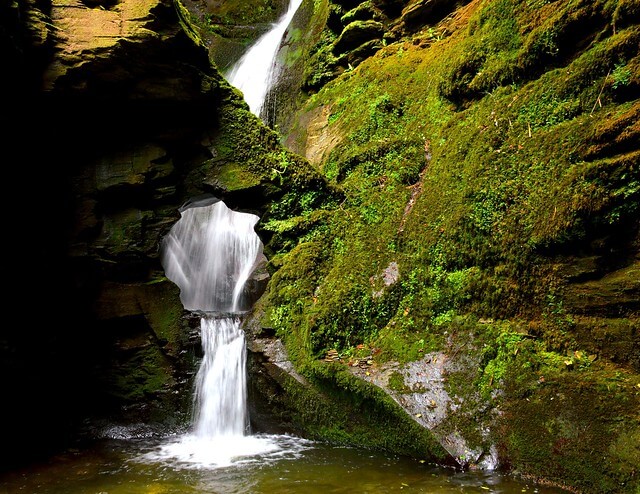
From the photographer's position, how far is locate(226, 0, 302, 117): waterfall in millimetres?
14320

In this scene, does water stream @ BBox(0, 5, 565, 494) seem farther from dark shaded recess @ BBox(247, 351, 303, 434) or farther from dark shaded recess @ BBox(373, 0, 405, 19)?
dark shaded recess @ BBox(373, 0, 405, 19)

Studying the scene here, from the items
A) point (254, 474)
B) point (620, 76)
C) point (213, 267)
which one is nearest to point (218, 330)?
point (254, 474)

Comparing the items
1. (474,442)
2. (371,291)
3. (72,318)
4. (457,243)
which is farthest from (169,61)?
(474,442)

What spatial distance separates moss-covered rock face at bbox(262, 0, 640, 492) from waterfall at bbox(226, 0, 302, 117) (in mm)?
7458


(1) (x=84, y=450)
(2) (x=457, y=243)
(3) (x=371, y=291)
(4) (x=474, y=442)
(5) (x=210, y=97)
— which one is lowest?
(1) (x=84, y=450)

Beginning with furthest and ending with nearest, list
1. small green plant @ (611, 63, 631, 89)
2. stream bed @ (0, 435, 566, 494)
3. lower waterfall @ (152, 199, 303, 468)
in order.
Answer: lower waterfall @ (152, 199, 303, 468)
small green plant @ (611, 63, 631, 89)
stream bed @ (0, 435, 566, 494)

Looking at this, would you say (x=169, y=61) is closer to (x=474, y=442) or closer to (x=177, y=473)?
(x=177, y=473)

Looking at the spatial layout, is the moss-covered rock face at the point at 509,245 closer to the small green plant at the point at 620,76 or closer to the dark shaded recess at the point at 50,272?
the small green plant at the point at 620,76

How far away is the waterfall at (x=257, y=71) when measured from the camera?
14.3 metres

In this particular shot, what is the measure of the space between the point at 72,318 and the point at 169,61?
4.85 m

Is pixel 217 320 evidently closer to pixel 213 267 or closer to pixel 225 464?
pixel 225 464

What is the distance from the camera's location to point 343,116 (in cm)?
983

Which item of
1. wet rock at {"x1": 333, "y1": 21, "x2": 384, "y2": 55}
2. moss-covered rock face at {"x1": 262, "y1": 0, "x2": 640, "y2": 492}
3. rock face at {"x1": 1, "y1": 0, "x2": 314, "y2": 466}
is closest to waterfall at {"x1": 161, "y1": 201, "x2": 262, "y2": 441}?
rock face at {"x1": 1, "y1": 0, "x2": 314, "y2": 466}

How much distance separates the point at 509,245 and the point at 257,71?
43.0 ft
